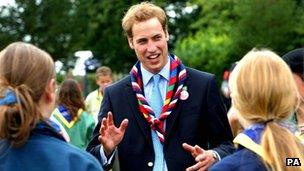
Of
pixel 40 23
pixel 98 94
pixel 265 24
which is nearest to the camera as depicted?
pixel 98 94

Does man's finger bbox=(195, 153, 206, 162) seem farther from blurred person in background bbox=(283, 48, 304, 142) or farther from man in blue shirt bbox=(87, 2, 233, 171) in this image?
blurred person in background bbox=(283, 48, 304, 142)

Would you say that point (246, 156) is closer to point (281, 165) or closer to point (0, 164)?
point (281, 165)

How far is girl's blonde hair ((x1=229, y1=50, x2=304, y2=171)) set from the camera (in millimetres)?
3553

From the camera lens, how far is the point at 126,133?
5.15 meters

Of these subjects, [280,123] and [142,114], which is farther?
[142,114]

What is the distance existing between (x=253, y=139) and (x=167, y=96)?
157cm

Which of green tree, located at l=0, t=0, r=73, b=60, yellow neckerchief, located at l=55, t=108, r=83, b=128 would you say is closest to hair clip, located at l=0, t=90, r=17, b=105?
yellow neckerchief, located at l=55, t=108, r=83, b=128

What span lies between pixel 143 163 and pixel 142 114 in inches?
12.9

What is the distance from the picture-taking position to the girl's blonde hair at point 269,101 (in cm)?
355

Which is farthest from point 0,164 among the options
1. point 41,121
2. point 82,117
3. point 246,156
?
point 82,117

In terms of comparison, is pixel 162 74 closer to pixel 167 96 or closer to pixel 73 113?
pixel 167 96

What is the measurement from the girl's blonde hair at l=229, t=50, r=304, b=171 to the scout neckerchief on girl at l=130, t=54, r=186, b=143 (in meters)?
1.42

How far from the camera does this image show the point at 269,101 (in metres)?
3.59

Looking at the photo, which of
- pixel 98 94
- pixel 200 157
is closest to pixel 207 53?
pixel 98 94
